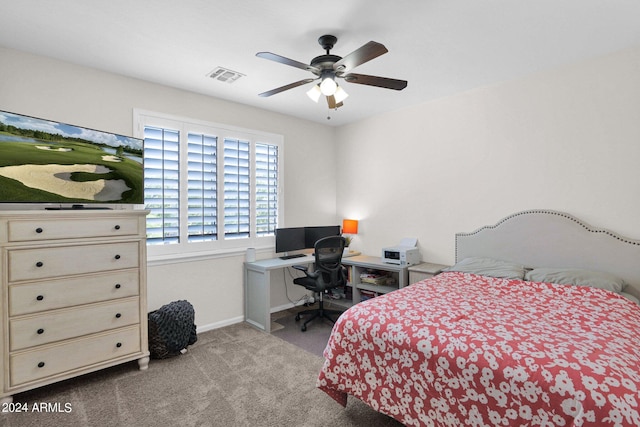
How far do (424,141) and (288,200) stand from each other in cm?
197

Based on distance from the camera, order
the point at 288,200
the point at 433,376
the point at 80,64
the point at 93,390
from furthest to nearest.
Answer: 1. the point at 288,200
2. the point at 80,64
3. the point at 93,390
4. the point at 433,376

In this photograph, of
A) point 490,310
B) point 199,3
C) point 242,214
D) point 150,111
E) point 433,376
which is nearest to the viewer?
point 433,376

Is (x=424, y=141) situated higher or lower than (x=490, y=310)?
higher

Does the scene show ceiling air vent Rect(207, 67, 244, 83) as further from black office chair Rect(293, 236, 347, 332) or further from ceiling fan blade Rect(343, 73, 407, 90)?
black office chair Rect(293, 236, 347, 332)

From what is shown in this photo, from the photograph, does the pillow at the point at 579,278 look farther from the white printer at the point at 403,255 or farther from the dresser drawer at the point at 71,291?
the dresser drawer at the point at 71,291

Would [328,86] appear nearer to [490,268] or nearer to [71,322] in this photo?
[490,268]

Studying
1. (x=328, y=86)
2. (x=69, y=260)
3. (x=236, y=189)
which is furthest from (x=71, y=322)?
(x=328, y=86)

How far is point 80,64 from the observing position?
2871 mm

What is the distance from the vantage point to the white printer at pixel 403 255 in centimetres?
378

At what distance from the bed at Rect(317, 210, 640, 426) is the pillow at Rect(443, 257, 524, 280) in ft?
0.05

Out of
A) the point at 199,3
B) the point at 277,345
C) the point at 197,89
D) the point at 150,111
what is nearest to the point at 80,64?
the point at 150,111

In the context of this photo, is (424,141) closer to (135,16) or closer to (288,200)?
(288,200)

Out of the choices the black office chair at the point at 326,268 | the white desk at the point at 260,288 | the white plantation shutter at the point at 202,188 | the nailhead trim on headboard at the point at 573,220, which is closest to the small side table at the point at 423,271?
the nailhead trim on headboard at the point at 573,220

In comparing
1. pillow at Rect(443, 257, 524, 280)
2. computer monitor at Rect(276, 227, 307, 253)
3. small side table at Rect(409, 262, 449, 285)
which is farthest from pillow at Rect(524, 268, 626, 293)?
computer monitor at Rect(276, 227, 307, 253)
